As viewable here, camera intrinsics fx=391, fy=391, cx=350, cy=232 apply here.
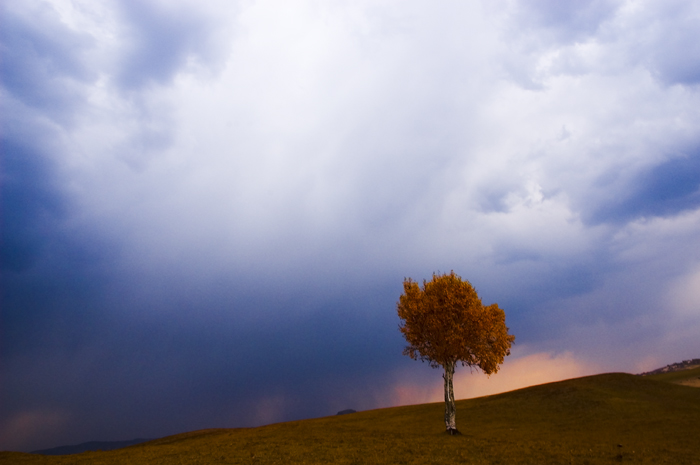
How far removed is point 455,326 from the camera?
47188 millimetres

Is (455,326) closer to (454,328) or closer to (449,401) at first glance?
(454,328)

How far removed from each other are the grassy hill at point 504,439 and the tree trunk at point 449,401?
4.29 ft

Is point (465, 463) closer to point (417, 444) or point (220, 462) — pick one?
point (417, 444)

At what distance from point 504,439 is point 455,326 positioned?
41.2 feet

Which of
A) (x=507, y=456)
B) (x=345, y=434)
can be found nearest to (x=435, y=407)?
(x=345, y=434)

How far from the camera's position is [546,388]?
243 feet

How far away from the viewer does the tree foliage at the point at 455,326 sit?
47.2 m

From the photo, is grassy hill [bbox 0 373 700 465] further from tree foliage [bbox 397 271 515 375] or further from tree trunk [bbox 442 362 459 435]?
tree foliage [bbox 397 271 515 375]

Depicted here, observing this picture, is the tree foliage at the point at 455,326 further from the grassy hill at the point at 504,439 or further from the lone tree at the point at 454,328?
the grassy hill at the point at 504,439

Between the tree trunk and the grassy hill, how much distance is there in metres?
1.31

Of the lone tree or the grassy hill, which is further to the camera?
the lone tree

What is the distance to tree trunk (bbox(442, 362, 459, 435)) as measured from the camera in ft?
147

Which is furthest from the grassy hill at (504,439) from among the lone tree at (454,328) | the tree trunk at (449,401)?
the lone tree at (454,328)

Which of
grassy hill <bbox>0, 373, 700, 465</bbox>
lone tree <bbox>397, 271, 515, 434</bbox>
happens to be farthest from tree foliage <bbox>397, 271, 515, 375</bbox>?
grassy hill <bbox>0, 373, 700, 465</bbox>
